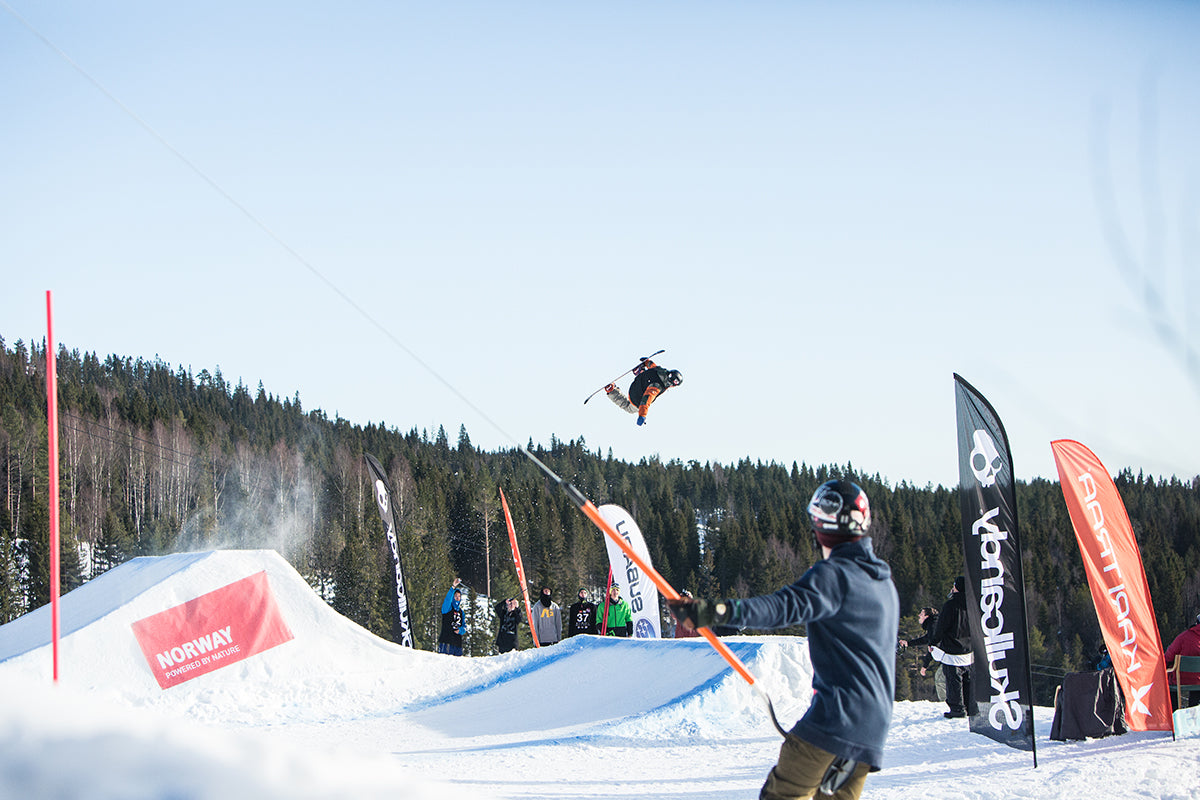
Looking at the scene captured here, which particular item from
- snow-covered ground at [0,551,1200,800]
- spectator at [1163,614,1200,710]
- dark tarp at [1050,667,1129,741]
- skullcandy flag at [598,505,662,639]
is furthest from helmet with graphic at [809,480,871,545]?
skullcandy flag at [598,505,662,639]

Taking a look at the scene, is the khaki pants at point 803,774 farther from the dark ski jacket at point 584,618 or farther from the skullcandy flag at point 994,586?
the dark ski jacket at point 584,618

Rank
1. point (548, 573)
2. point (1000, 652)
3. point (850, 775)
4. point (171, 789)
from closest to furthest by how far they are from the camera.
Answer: point (171, 789) < point (850, 775) < point (1000, 652) < point (548, 573)

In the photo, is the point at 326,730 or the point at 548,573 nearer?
the point at 326,730

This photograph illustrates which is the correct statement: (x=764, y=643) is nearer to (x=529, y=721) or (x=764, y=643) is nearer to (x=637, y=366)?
(x=529, y=721)

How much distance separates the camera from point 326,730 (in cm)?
1141

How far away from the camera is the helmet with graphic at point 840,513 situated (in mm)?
3592

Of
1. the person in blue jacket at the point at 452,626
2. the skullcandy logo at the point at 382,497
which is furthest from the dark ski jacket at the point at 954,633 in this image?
the skullcandy logo at the point at 382,497

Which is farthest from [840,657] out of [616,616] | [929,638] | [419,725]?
[616,616]

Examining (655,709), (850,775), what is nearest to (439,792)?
(850,775)

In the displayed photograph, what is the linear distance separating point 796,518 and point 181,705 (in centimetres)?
8678

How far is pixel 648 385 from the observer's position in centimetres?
1474

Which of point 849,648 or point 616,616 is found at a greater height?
point 849,648

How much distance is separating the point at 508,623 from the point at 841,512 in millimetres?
14363

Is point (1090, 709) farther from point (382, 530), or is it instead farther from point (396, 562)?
point (382, 530)
